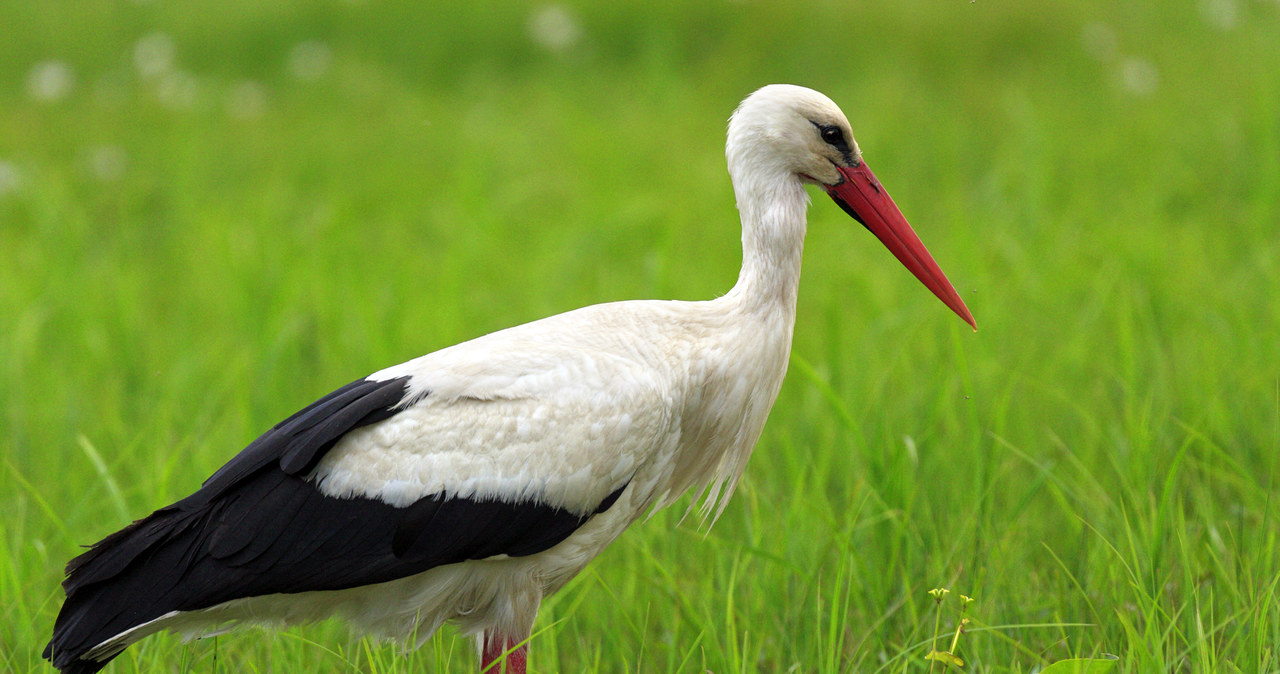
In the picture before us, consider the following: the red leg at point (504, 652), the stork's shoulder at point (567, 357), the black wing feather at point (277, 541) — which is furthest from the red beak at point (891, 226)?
the red leg at point (504, 652)

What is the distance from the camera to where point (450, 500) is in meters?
2.59

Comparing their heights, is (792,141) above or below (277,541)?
above

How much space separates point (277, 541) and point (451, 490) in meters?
0.39

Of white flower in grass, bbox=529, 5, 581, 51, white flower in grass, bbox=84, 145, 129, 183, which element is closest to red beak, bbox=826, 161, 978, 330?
white flower in grass, bbox=84, 145, 129, 183

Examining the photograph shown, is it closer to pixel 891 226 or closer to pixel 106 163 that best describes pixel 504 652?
pixel 891 226

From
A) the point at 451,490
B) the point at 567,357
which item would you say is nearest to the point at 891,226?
the point at 567,357

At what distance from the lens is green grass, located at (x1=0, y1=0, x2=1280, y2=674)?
3070 millimetres

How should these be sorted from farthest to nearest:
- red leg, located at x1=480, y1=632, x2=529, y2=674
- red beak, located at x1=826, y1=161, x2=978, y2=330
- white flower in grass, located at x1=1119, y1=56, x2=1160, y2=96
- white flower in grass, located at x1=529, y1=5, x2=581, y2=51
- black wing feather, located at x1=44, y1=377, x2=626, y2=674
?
white flower in grass, located at x1=529, y1=5, x2=581, y2=51 < white flower in grass, located at x1=1119, y1=56, x2=1160, y2=96 < red beak, located at x1=826, y1=161, x2=978, y2=330 < red leg, located at x1=480, y1=632, x2=529, y2=674 < black wing feather, located at x1=44, y1=377, x2=626, y2=674

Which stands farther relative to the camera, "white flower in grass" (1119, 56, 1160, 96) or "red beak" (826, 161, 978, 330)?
"white flower in grass" (1119, 56, 1160, 96)

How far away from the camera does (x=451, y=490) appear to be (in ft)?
8.55

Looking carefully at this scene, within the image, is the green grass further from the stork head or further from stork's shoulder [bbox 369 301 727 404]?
the stork head

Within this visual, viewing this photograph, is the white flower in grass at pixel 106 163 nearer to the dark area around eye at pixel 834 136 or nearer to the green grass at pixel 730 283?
the green grass at pixel 730 283

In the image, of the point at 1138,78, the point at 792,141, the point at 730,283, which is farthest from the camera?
the point at 1138,78

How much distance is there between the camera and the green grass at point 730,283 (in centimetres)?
307
